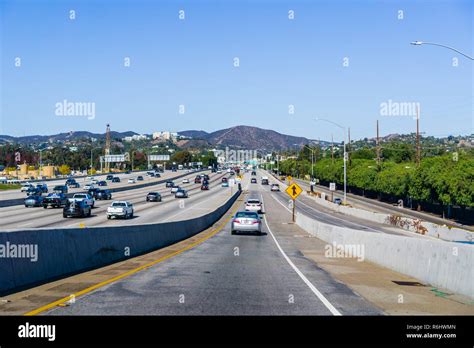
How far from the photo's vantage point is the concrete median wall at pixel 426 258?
43.7 ft

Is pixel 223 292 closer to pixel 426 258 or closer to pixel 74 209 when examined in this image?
pixel 426 258

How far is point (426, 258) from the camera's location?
16188mm

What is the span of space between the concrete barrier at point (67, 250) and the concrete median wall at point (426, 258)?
8670 millimetres

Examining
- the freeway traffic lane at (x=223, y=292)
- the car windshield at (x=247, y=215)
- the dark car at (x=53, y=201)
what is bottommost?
the dark car at (x=53, y=201)

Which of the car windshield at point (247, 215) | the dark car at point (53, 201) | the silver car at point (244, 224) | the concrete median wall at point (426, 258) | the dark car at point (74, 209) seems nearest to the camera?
the concrete median wall at point (426, 258)

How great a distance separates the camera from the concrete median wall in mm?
13312

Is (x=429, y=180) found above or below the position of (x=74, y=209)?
above

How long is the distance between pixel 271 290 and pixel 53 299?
467 centimetres

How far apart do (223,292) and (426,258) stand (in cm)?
610

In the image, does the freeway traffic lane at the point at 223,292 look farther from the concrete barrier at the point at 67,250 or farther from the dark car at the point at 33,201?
the dark car at the point at 33,201

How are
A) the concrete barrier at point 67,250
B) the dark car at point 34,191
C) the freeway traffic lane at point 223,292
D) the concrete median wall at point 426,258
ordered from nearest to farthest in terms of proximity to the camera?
the freeway traffic lane at point 223,292 < the concrete barrier at point 67,250 < the concrete median wall at point 426,258 < the dark car at point 34,191

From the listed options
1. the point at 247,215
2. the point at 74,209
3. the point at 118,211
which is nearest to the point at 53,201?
the point at 74,209

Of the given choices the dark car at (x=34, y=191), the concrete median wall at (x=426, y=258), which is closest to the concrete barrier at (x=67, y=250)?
the concrete median wall at (x=426, y=258)
